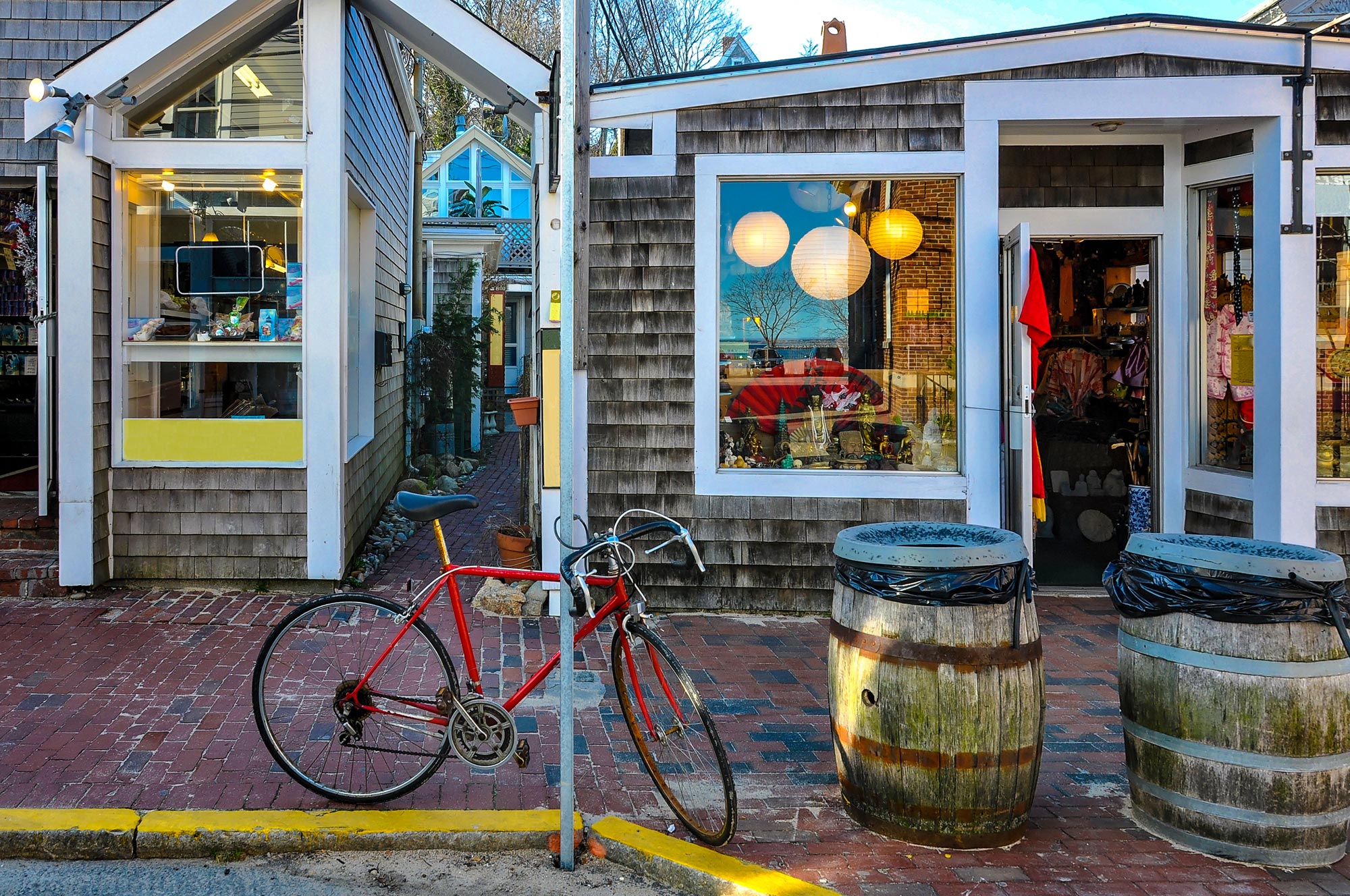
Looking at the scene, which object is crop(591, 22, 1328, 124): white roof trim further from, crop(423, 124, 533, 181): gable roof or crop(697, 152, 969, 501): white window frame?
crop(423, 124, 533, 181): gable roof

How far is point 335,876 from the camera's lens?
3379 mm

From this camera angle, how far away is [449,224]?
1603 centimetres

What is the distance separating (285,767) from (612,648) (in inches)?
52.0

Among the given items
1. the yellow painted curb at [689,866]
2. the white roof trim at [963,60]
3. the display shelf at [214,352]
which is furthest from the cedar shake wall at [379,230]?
the yellow painted curb at [689,866]

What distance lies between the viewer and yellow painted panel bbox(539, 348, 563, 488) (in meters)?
6.28

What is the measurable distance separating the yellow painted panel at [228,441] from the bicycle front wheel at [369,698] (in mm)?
3050

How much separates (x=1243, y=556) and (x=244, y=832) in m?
3.38

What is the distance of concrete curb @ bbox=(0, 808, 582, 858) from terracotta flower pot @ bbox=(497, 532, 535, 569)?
3.30 metres

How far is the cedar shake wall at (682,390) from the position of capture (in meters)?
6.51

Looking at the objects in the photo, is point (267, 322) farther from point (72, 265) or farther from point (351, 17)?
point (351, 17)

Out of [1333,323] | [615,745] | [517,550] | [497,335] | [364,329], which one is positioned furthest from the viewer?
[497,335]

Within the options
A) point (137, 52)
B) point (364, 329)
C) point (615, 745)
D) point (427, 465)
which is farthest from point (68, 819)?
point (427, 465)

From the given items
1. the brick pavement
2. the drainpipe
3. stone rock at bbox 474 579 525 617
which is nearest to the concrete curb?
the brick pavement

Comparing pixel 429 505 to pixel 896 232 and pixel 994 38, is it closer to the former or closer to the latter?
pixel 896 232
